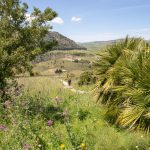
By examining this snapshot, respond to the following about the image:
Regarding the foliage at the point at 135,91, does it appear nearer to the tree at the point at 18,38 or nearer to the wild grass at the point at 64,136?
the wild grass at the point at 64,136

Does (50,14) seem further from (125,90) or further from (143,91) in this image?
(143,91)

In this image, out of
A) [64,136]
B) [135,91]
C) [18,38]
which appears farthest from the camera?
[18,38]

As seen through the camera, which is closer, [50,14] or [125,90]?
[125,90]

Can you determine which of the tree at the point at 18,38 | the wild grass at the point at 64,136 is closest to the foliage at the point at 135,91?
the wild grass at the point at 64,136

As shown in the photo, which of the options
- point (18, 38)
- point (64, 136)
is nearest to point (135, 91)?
point (64, 136)

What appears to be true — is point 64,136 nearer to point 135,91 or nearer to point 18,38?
point 135,91

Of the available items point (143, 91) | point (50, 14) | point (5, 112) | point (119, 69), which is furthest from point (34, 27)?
point (143, 91)

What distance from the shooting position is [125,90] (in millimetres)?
Answer: 9188

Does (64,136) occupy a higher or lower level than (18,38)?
lower

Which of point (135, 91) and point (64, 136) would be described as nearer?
point (135, 91)

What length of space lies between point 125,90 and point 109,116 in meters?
2.29

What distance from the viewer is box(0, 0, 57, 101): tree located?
1253cm

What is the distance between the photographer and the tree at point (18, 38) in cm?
1253

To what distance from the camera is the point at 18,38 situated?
12906 mm
